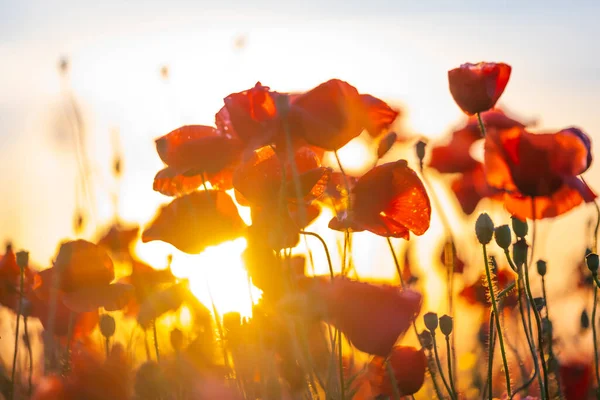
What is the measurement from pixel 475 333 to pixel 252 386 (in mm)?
1208

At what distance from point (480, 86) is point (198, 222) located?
2.55ft

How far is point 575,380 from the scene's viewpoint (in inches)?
81.0

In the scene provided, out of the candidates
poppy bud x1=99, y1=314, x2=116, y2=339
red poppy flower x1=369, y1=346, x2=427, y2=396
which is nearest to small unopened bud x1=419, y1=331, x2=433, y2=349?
red poppy flower x1=369, y1=346, x2=427, y2=396

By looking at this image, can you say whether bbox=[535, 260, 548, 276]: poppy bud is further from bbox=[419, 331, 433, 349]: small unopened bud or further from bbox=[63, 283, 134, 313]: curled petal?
bbox=[63, 283, 134, 313]: curled petal

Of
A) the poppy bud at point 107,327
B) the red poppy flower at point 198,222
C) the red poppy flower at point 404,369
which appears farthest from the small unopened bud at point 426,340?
the poppy bud at point 107,327

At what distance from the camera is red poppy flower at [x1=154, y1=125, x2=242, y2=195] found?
73.5 inches

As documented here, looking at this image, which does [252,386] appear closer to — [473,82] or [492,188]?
[492,188]

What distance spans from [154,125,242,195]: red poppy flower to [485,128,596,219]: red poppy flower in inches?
22.6

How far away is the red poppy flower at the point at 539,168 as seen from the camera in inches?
73.5

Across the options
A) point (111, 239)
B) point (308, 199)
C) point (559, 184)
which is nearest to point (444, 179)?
point (559, 184)

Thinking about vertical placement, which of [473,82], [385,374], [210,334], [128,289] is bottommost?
[385,374]

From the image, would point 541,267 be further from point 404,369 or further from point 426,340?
point 404,369

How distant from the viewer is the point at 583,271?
9.32 feet

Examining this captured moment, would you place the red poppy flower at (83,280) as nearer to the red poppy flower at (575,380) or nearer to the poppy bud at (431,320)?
the poppy bud at (431,320)
